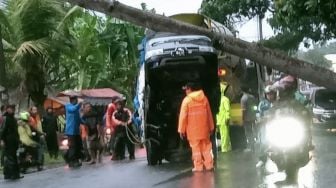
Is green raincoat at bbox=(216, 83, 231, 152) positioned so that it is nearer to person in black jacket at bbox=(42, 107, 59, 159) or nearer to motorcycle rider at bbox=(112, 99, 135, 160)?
motorcycle rider at bbox=(112, 99, 135, 160)

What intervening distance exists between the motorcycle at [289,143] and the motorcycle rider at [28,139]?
7.21 m

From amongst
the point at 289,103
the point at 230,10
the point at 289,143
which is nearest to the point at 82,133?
the point at 289,103

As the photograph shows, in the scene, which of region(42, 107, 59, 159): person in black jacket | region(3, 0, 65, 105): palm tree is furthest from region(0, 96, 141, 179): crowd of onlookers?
region(3, 0, 65, 105): palm tree

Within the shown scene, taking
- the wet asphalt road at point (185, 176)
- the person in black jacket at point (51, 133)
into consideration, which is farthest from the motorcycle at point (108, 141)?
the wet asphalt road at point (185, 176)

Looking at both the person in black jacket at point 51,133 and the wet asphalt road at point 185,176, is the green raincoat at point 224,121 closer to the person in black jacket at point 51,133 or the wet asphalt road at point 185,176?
the wet asphalt road at point 185,176

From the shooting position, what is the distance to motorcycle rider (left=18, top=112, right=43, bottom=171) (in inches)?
659

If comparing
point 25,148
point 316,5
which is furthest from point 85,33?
→ point 316,5

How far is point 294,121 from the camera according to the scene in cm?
1141

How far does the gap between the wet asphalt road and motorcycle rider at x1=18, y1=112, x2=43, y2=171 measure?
0.62m

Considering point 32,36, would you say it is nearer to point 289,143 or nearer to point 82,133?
point 82,133

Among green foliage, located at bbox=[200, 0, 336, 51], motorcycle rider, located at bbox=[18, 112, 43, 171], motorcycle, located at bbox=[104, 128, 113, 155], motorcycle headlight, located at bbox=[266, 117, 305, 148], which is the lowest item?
motorcycle, located at bbox=[104, 128, 113, 155]

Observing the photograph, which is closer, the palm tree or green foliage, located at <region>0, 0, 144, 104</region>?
the palm tree

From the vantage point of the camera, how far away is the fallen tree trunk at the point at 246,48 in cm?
861

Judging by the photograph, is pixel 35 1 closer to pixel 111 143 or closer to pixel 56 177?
pixel 111 143
